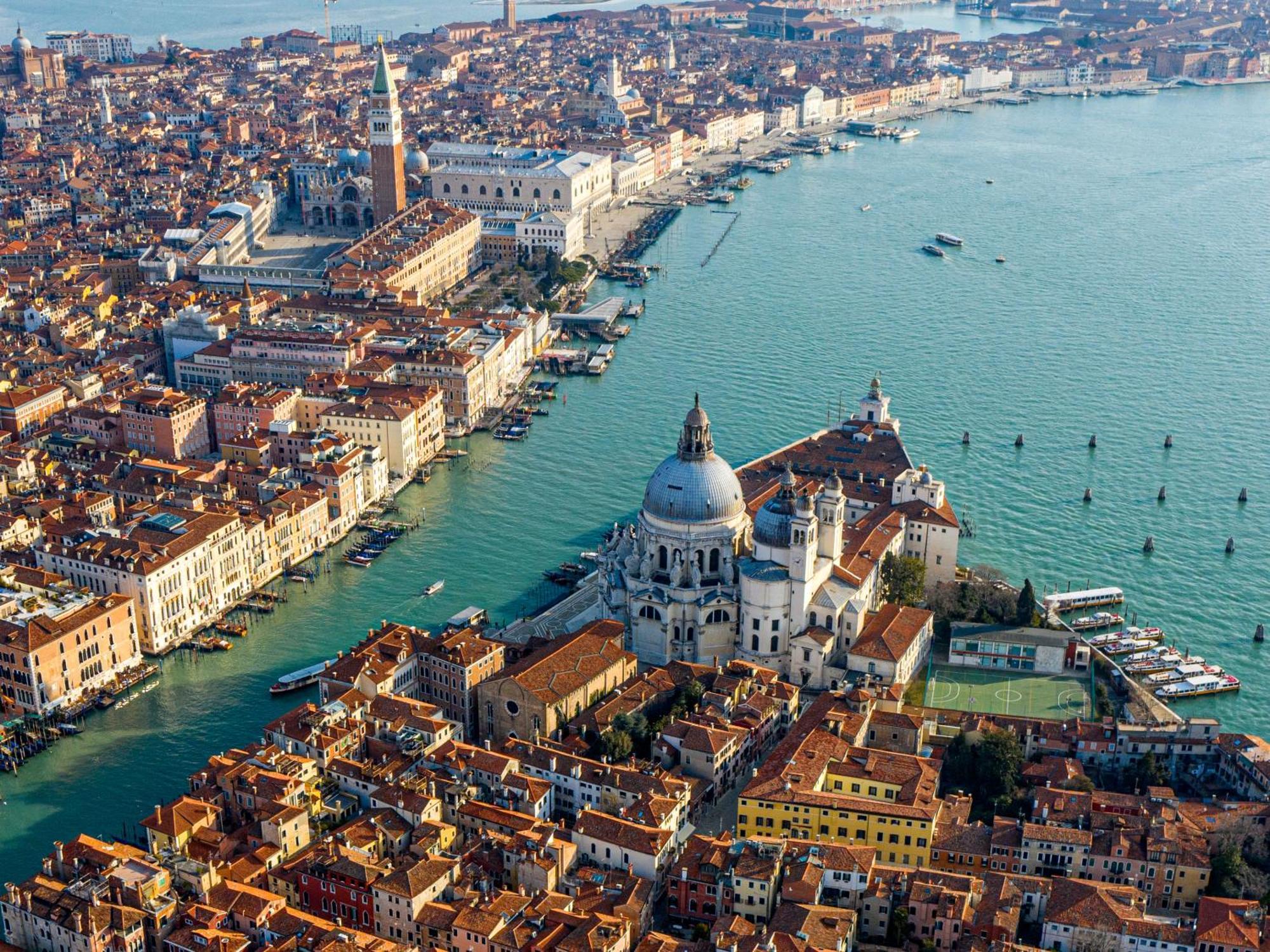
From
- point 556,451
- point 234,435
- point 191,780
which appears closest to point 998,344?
point 556,451

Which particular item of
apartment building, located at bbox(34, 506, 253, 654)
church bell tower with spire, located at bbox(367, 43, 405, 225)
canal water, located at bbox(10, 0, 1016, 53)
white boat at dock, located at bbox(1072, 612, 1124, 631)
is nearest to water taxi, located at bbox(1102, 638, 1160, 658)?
white boat at dock, located at bbox(1072, 612, 1124, 631)

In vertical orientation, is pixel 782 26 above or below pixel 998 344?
above

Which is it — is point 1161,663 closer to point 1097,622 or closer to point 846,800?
point 1097,622

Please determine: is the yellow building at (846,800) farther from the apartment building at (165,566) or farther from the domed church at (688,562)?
the apartment building at (165,566)

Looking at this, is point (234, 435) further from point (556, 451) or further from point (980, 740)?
point (980, 740)

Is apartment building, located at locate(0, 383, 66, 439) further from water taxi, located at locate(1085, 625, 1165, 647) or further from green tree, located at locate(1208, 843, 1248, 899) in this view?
green tree, located at locate(1208, 843, 1248, 899)

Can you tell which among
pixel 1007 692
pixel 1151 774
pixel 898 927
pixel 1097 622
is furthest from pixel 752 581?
pixel 898 927
